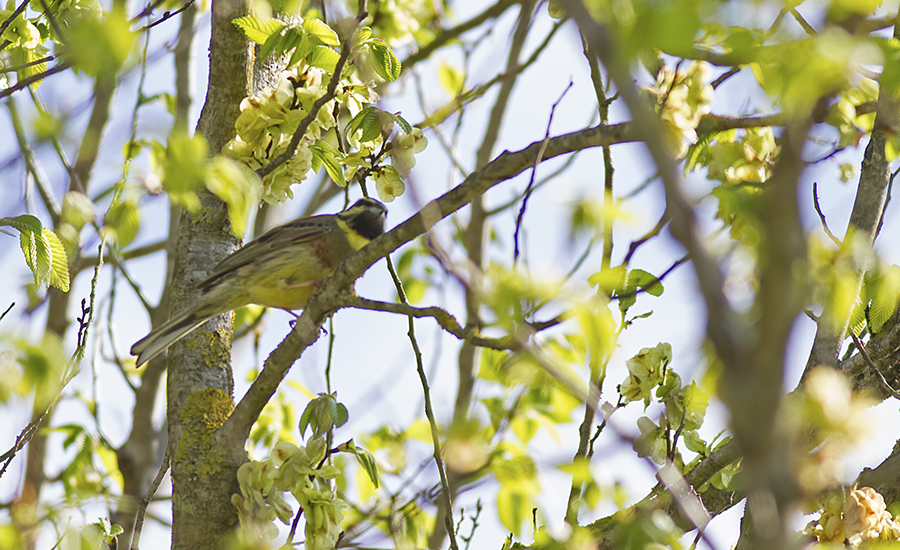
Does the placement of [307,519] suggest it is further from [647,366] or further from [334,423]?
[647,366]

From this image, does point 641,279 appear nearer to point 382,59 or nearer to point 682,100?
point 682,100

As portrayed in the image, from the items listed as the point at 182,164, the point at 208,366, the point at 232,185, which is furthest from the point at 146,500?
the point at 182,164

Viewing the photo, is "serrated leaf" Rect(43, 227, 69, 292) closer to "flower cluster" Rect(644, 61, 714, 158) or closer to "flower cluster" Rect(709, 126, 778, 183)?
"flower cluster" Rect(644, 61, 714, 158)

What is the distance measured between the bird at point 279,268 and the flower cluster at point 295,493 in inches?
38.8

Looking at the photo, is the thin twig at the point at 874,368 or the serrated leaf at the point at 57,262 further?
the thin twig at the point at 874,368

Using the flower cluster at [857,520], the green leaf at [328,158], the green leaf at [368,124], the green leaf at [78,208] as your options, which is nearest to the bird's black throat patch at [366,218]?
the green leaf at [78,208]

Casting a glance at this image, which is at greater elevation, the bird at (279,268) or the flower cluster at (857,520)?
the bird at (279,268)

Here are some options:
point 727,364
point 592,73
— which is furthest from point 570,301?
point 592,73

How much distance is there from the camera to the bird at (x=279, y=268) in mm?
3953

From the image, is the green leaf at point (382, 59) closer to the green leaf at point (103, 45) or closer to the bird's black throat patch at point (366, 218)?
the green leaf at point (103, 45)

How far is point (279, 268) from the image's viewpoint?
4727mm

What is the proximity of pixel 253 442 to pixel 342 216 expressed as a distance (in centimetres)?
158

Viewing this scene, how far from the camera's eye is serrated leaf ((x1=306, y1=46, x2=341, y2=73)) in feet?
10.4

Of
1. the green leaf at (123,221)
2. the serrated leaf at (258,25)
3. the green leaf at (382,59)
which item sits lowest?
the green leaf at (382,59)
